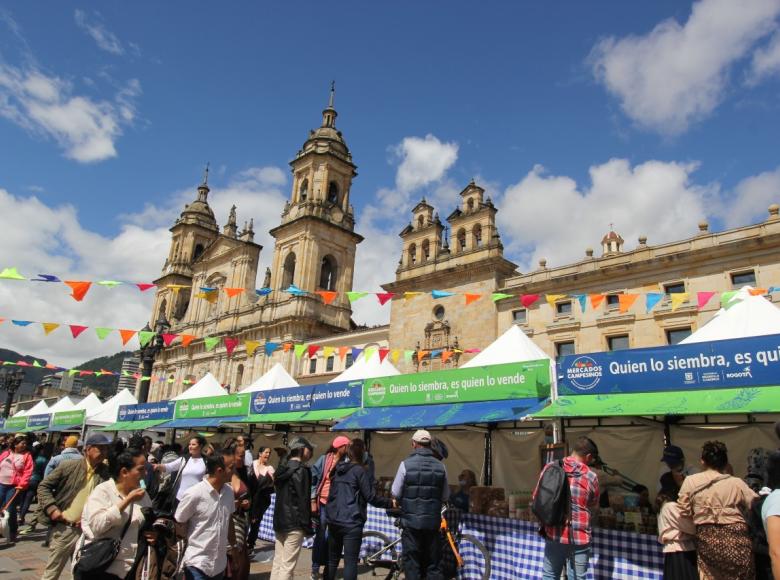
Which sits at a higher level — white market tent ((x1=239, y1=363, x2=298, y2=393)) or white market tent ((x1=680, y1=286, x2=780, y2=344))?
white market tent ((x1=680, y1=286, x2=780, y2=344))

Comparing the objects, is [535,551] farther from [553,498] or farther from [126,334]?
[126,334]

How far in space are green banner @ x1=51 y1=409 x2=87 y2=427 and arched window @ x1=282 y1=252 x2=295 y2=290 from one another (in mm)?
19460

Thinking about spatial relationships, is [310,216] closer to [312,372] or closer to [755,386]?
[312,372]

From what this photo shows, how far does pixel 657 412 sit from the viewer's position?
25.6 feet

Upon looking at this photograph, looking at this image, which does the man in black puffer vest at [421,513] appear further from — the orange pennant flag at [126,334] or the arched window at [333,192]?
the arched window at [333,192]

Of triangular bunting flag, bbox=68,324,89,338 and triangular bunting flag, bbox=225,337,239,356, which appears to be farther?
triangular bunting flag, bbox=225,337,239,356

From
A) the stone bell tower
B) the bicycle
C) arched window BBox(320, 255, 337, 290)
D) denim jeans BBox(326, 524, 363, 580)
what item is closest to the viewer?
denim jeans BBox(326, 524, 363, 580)

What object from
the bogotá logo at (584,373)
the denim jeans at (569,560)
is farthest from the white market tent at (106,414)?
the denim jeans at (569,560)

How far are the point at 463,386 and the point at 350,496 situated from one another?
5.43 meters

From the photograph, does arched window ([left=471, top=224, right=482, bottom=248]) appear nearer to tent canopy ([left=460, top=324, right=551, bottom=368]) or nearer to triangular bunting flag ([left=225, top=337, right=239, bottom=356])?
triangular bunting flag ([left=225, top=337, right=239, bottom=356])

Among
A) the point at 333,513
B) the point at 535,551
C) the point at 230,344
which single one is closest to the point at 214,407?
the point at 333,513

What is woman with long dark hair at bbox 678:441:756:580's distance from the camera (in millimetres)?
4199

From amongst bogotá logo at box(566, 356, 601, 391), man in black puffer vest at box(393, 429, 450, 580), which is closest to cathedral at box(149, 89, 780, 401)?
bogotá logo at box(566, 356, 601, 391)

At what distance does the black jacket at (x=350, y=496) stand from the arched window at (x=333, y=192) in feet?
125
